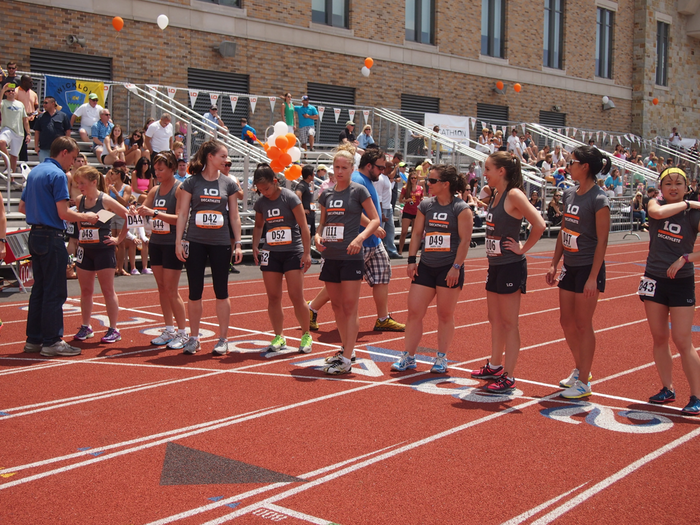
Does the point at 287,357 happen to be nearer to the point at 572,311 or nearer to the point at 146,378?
the point at 146,378

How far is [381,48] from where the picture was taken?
27.0 meters

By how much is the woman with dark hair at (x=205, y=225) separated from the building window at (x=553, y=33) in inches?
1220

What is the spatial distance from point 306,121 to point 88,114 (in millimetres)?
6989

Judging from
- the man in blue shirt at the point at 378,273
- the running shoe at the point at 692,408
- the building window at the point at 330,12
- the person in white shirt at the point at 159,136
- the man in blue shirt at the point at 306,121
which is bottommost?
the running shoe at the point at 692,408

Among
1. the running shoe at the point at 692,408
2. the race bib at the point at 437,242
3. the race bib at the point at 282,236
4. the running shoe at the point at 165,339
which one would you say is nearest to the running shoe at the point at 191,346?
the running shoe at the point at 165,339

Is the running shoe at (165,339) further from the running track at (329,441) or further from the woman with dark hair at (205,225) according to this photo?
the woman with dark hair at (205,225)

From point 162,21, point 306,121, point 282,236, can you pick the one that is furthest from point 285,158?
point 306,121

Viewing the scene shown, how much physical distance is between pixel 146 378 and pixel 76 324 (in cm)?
301

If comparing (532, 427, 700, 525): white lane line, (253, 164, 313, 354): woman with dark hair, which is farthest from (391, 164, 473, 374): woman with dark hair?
(532, 427, 700, 525): white lane line

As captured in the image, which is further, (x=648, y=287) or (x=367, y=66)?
(x=367, y=66)

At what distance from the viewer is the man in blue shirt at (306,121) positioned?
21.6 metres

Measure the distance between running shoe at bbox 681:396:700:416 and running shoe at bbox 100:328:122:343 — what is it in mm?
5765

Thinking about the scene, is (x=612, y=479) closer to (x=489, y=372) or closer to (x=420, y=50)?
(x=489, y=372)

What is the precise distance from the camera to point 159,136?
54.7 feet
